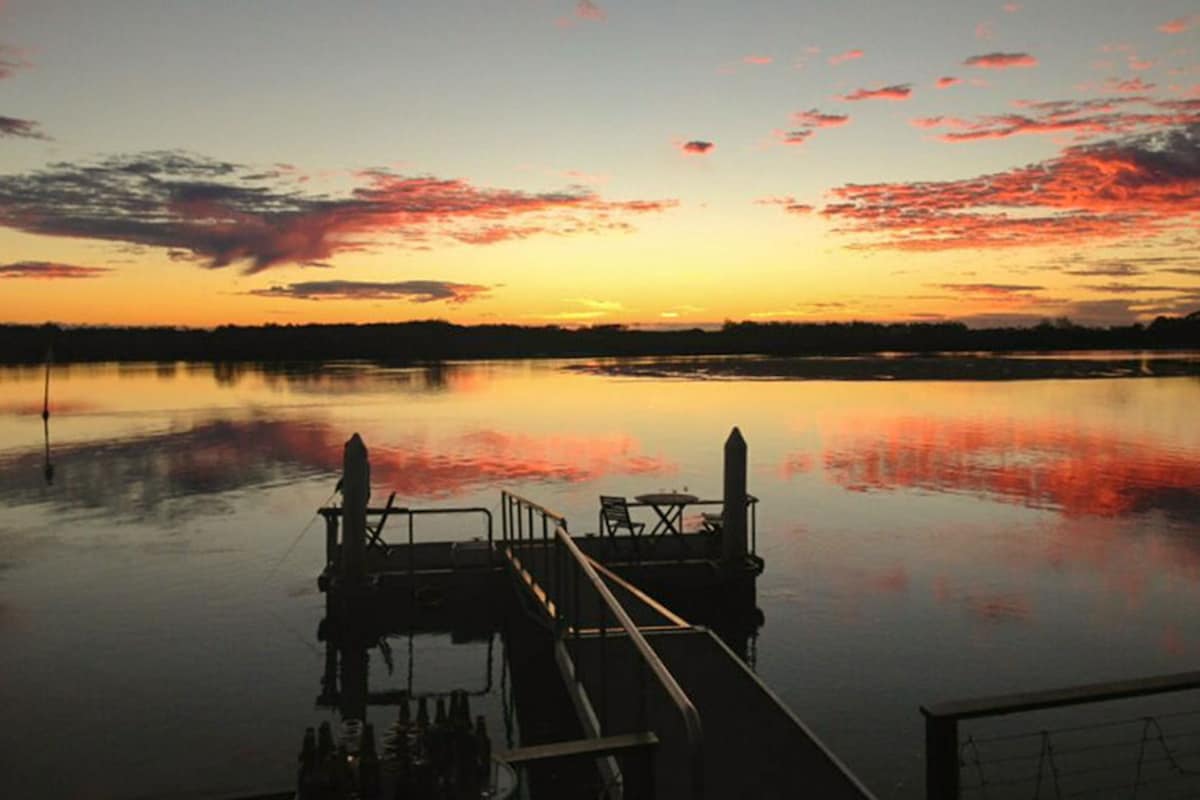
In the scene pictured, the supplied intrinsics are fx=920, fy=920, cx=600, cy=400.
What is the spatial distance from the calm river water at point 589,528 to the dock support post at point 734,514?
1.65 m

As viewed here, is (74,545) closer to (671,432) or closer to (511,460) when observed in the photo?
(511,460)

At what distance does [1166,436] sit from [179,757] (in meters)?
53.1

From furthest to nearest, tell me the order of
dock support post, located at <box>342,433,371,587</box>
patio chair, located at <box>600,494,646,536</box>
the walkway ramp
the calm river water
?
patio chair, located at <box>600,494,646,536</box> < dock support post, located at <box>342,433,371,587</box> < the calm river water < the walkway ramp

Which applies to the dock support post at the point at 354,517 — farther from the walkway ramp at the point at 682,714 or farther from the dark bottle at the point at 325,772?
the dark bottle at the point at 325,772

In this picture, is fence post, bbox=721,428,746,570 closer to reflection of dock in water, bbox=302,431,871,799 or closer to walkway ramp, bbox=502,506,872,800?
reflection of dock in water, bbox=302,431,871,799

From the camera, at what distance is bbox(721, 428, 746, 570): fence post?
57.8 ft

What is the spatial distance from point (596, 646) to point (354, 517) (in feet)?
23.8

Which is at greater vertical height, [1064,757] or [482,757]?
[482,757]

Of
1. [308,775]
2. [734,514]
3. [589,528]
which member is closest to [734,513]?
[734,514]

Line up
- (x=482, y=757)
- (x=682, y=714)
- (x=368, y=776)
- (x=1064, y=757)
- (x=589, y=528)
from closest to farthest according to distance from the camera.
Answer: (x=682, y=714), (x=482, y=757), (x=368, y=776), (x=1064, y=757), (x=589, y=528)

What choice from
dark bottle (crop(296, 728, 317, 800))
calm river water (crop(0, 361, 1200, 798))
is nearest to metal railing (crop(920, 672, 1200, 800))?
calm river water (crop(0, 361, 1200, 798))

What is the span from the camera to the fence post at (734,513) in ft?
57.8

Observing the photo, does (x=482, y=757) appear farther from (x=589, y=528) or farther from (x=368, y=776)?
(x=589, y=528)

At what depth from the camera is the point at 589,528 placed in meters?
26.2
